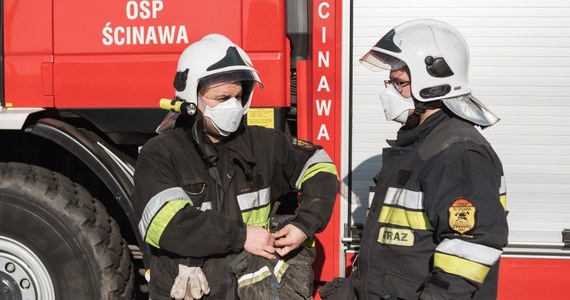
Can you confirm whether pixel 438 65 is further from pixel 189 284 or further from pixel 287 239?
pixel 189 284

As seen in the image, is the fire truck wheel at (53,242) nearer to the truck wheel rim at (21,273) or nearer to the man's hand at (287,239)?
the truck wheel rim at (21,273)

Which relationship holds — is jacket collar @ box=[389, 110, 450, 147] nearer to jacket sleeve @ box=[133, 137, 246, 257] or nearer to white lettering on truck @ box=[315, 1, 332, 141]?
jacket sleeve @ box=[133, 137, 246, 257]

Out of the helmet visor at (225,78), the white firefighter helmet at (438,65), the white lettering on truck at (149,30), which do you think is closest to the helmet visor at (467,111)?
the white firefighter helmet at (438,65)

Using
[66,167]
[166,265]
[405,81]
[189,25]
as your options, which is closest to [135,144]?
[66,167]

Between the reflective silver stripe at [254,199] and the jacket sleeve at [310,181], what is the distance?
128 millimetres

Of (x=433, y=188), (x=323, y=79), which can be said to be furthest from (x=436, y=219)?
(x=323, y=79)

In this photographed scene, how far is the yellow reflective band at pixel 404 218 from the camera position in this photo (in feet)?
7.54

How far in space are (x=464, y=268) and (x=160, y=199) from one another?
100cm

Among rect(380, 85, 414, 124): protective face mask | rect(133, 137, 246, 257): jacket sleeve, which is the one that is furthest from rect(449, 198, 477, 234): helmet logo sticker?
rect(133, 137, 246, 257): jacket sleeve

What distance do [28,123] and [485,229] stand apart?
240cm

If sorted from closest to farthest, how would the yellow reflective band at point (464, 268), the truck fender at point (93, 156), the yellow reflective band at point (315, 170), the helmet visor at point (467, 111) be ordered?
the yellow reflective band at point (464, 268) → the helmet visor at point (467, 111) → the yellow reflective band at point (315, 170) → the truck fender at point (93, 156)

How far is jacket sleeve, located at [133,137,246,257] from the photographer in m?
2.37

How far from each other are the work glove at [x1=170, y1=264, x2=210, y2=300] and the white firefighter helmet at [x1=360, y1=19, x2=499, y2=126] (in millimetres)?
947

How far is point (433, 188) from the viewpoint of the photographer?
7.36 ft
